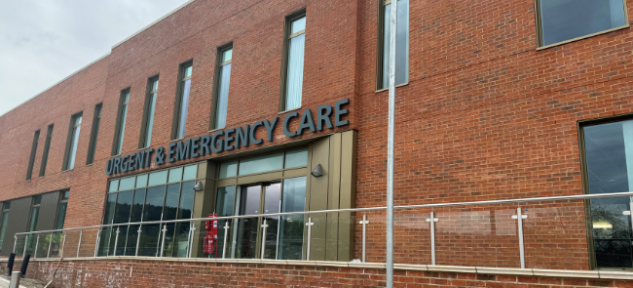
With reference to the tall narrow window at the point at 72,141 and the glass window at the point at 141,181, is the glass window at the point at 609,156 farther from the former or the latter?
the tall narrow window at the point at 72,141

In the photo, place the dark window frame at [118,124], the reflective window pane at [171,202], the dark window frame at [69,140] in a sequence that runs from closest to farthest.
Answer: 1. the reflective window pane at [171,202]
2. the dark window frame at [118,124]
3. the dark window frame at [69,140]

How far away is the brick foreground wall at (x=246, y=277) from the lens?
25.4ft

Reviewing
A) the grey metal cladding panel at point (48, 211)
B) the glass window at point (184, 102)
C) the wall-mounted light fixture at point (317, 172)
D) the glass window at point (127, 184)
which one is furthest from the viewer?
the grey metal cladding panel at point (48, 211)

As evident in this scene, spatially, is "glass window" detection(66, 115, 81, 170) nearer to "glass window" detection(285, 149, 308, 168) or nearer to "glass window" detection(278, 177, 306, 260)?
"glass window" detection(285, 149, 308, 168)

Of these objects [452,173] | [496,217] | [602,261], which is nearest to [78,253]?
[452,173]

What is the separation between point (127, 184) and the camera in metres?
19.5

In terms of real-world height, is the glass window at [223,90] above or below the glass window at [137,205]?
above

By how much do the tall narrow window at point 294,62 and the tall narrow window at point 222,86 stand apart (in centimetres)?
256

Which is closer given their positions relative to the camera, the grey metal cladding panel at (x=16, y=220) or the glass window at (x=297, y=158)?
the glass window at (x=297, y=158)

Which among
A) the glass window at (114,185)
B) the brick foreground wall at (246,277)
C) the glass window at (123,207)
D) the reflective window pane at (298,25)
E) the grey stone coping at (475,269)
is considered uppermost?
the reflective window pane at (298,25)

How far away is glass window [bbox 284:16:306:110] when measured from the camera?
1479 centimetres

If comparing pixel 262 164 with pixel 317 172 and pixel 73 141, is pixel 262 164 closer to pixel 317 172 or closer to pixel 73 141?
pixel 317 172

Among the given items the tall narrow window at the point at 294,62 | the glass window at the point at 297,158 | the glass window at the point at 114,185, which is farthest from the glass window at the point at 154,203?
the tall narrow window at the point at 294,62

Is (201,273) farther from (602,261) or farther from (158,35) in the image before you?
(158,35)
